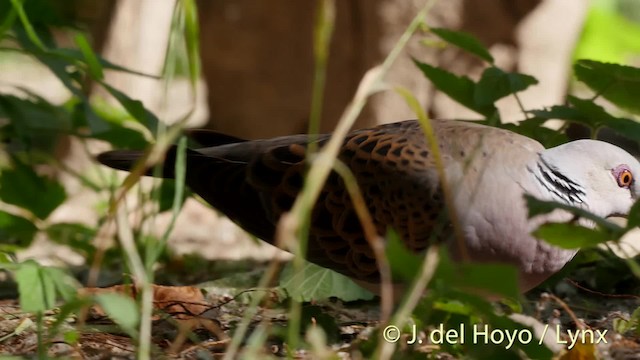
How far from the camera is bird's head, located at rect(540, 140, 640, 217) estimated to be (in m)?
2.06

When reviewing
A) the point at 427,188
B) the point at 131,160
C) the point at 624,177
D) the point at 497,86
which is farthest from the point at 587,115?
the point at 131,160

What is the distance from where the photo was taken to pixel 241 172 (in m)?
2.33

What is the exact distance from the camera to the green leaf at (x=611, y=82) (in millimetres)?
2438

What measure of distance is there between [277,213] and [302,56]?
290cm

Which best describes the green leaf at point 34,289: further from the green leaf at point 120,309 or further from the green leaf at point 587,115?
the green leaf at point 587,115

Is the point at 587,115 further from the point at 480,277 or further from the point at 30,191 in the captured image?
the point at 30,191

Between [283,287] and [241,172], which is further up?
[241,172]

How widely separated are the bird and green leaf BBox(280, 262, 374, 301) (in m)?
0.10

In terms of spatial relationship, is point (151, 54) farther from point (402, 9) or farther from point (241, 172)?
point (241, 172)

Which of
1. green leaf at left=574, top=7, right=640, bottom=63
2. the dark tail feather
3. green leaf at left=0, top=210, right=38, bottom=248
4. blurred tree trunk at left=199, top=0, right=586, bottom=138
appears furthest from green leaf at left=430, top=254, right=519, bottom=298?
green leaf at left=574, top=7, right=640, bottom=63

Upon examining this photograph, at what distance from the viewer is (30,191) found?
9.40 feet

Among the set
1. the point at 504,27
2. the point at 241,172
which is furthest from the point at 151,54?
the point at 241,172

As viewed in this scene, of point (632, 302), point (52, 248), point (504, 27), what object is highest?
point (504, 27)

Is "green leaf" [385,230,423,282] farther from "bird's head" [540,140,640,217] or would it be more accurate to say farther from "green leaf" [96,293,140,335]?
"bird's head" [540,140,640,217]
